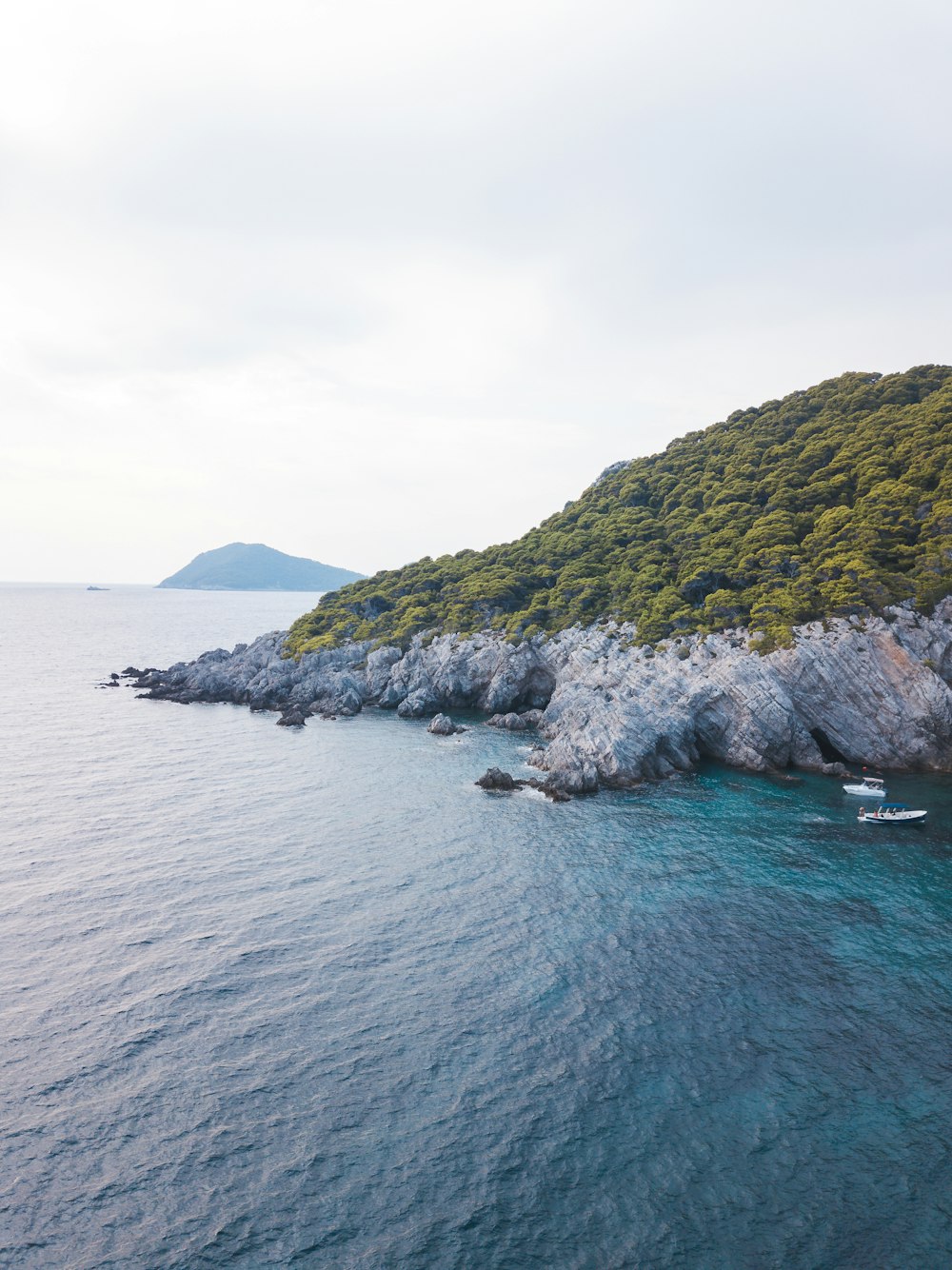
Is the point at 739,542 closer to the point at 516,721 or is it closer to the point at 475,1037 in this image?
the point at 516,721

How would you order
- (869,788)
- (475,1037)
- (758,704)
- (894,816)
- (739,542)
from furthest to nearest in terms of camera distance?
(739,542) < (758,704) < (869,788) < (894,816) < (475,1037)

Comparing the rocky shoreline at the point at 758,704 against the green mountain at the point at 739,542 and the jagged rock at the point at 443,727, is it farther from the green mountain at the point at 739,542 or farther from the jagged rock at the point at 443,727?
the jagged rock at the point at 443,727

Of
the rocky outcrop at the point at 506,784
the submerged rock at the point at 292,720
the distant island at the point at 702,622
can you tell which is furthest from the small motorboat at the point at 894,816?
the submerged rock at the point at 292,720

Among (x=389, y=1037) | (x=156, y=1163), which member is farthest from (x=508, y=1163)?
(x=156, y=1163)

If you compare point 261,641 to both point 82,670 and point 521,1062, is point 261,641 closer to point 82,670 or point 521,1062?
point 82,670

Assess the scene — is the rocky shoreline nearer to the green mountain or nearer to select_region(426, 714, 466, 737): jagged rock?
the green mountain

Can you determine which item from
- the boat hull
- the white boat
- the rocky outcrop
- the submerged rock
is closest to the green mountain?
the white boat

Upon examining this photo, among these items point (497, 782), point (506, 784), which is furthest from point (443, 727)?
point (506, 784)
